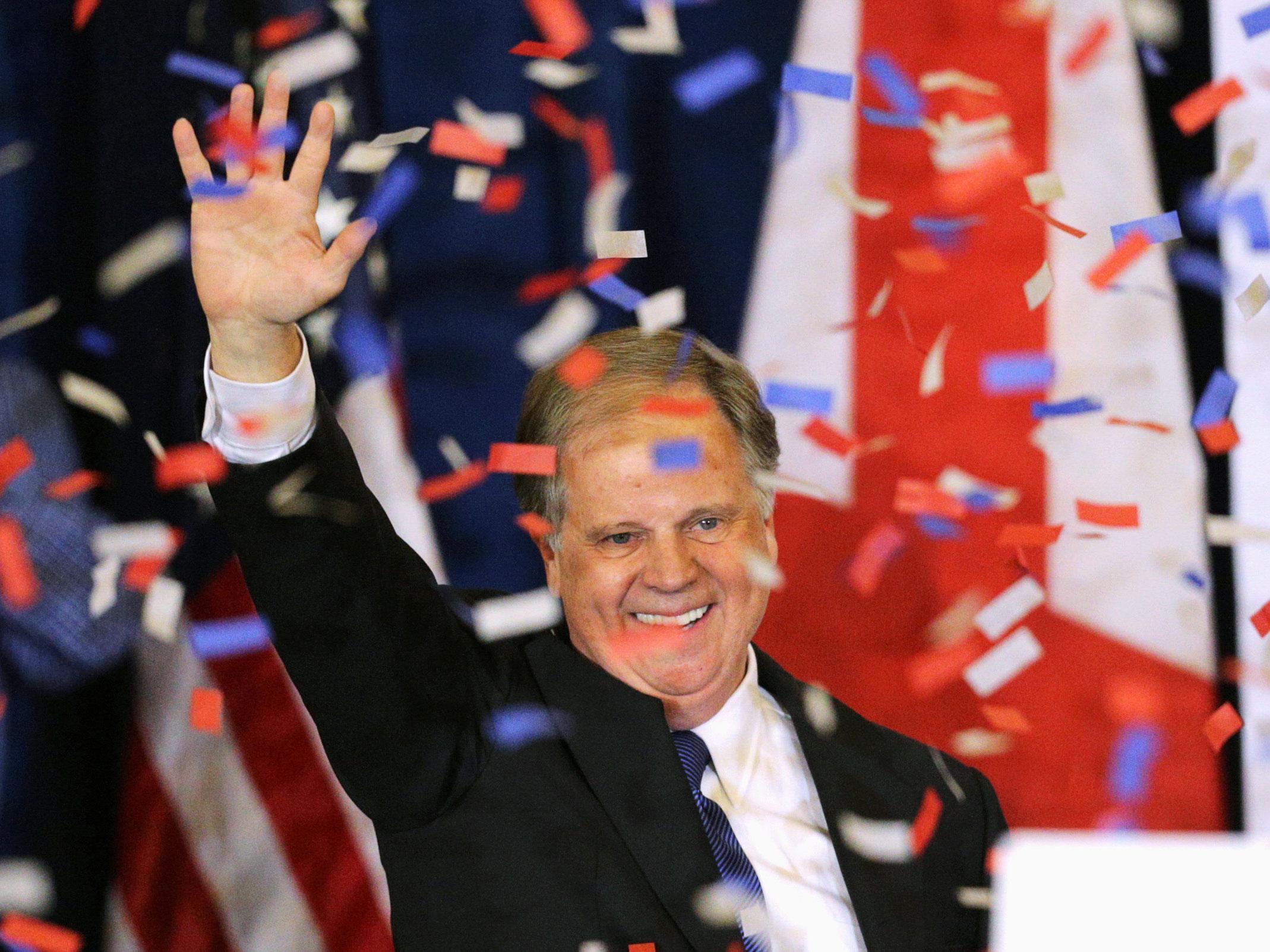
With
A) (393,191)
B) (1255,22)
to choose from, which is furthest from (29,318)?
(1255,22)

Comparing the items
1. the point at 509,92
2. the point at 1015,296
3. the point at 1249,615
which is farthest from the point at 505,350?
the point at 1249,615

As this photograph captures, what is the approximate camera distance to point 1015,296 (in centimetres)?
202

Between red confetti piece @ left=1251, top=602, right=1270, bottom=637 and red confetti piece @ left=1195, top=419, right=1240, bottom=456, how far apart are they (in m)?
0.20

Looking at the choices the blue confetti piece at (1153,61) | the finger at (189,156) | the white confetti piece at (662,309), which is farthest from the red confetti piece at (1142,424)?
the finger at (189,156)

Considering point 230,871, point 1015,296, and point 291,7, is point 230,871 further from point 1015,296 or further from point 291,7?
point 1015,296

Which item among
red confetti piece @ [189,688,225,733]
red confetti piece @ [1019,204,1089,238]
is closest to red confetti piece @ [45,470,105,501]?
red confetti piece @ [189,688,225,733]

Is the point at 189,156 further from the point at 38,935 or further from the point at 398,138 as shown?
the point at 38,935

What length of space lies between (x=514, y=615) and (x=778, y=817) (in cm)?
34

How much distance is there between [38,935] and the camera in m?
1.76

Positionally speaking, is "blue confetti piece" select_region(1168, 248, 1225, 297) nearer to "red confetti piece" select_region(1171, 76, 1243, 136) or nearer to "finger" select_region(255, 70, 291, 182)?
"red confetti piece" select_region(1171, 76, 1243, 136)

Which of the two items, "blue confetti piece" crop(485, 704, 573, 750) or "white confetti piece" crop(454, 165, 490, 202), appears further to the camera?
"white confetti piece" crop(454, 165, 490, 202)

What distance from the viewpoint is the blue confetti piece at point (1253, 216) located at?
6.43 feet

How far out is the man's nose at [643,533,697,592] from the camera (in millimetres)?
1536

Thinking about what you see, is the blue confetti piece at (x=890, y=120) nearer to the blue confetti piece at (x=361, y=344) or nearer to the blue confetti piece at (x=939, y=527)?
the blue confetti piece at (x=939, y=527)
